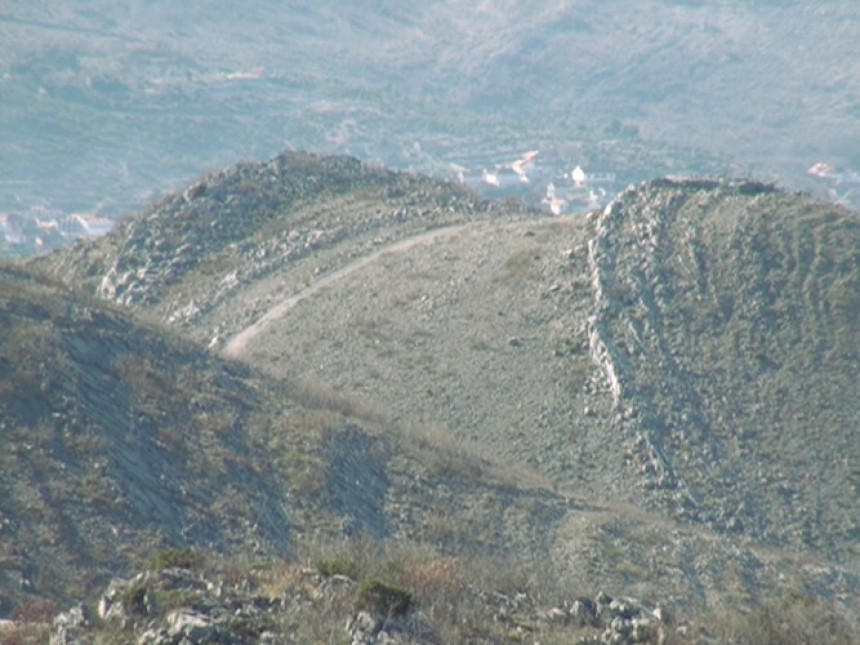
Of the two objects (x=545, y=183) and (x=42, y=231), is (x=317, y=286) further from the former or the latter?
(x=545, y=183)

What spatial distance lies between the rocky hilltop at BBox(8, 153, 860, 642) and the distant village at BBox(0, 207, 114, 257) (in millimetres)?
32681

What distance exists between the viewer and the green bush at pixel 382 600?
1105cm

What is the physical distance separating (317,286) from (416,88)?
418 ft

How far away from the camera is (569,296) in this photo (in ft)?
105

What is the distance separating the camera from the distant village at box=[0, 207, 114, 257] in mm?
74312

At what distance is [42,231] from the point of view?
265 ft

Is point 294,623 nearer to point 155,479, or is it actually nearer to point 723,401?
point 155,479

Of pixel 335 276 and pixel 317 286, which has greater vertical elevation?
pixel 335 276

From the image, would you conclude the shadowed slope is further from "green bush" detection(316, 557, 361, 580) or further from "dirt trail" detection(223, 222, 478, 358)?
"green bush" detection(316, 557, 361, 580)

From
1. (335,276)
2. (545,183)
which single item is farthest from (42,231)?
(335,276)

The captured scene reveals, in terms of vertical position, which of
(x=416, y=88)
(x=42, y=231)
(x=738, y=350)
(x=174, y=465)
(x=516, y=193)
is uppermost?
(x=174, y=465)

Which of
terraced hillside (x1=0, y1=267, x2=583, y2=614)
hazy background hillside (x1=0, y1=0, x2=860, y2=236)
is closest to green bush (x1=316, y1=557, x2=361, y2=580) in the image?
terraced hillside (x1=0, y1=267, x2=583, y2=614)

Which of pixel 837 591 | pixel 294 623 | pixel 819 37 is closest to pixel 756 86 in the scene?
pixel 819 37

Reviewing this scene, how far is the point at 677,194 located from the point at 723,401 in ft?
26.9
